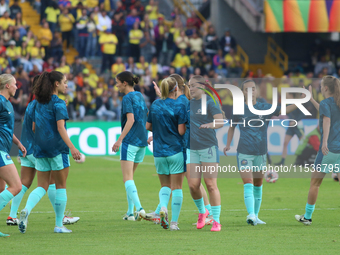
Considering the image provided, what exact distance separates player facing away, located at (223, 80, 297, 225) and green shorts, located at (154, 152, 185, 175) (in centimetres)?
88

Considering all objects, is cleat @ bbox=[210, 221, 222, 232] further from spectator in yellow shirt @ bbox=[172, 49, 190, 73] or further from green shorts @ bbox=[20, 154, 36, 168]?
spectator in yellow shirt @ bbox=[172, 49, 190, 73]

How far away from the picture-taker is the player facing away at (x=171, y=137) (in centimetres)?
708

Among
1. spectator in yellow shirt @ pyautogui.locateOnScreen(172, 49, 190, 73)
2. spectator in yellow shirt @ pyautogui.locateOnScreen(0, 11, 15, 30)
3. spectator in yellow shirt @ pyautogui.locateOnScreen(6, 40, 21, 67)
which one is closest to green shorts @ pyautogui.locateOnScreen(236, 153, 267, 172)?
spectator in yellow shirt @ pyautogui.locateOnScreen(6, 40, 21, 67)

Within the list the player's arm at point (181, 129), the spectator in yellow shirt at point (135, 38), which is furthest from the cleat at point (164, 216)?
the spectator in yellow shirt at point (135, 38)

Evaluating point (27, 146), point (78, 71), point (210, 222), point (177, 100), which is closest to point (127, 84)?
point (177, 100)

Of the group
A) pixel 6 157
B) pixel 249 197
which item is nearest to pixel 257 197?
pixel 249 197

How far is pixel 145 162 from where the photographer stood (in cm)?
1773

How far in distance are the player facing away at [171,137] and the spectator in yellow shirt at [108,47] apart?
16.5 m

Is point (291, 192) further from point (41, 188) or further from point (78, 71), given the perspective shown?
point (78, 71)

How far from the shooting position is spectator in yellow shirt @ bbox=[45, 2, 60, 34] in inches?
912

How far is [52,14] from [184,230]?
1789 cm

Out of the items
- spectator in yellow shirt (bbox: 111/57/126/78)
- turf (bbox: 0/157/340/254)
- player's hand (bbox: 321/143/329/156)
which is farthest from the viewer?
spectator in yellow shirt (bbox: 111/57/126/78)

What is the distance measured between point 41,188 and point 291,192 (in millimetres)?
6201

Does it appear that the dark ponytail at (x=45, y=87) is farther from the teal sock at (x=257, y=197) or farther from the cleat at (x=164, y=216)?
the teal sock at (x=257, y=197)
